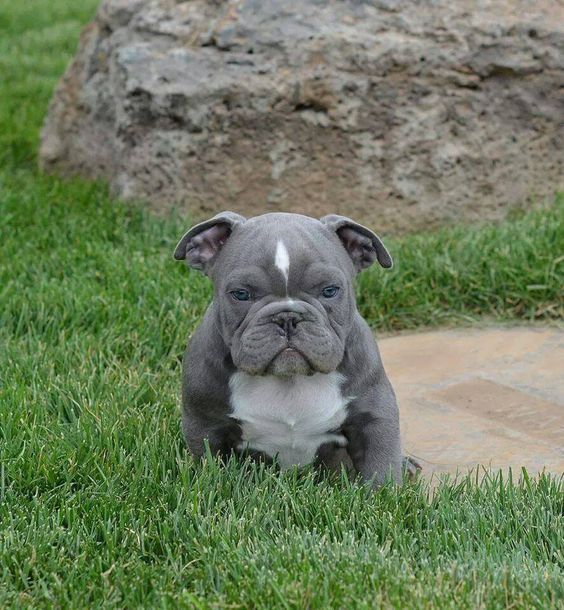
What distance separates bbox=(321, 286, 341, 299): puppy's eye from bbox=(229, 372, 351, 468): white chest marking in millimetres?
300

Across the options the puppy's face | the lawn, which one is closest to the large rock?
the lawn

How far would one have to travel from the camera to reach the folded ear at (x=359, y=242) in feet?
13.3

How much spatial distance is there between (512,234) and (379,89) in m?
1.31

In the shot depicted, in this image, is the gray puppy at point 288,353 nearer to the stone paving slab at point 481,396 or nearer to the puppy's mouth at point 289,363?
the puppy's mouth at point 289,363

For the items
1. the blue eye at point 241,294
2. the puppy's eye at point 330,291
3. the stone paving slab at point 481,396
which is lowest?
the stone paving slab at point 481,396

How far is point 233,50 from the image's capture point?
7.11m

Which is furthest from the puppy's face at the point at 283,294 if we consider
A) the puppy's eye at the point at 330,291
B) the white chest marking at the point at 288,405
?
the white chest marking at the point at 288,405

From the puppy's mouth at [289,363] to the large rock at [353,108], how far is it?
352 centimetres

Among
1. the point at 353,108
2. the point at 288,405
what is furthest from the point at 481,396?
the point at 353,108

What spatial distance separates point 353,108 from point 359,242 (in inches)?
123

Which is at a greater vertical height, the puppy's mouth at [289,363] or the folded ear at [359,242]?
the folded ear at [359,242]

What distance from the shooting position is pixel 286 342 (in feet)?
12.1

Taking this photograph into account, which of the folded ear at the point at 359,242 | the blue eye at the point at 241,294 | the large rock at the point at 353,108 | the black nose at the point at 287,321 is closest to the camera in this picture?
the black nose at the point at 287,321

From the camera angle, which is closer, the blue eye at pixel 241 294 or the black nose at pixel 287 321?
the black nose at pixel 287 321
